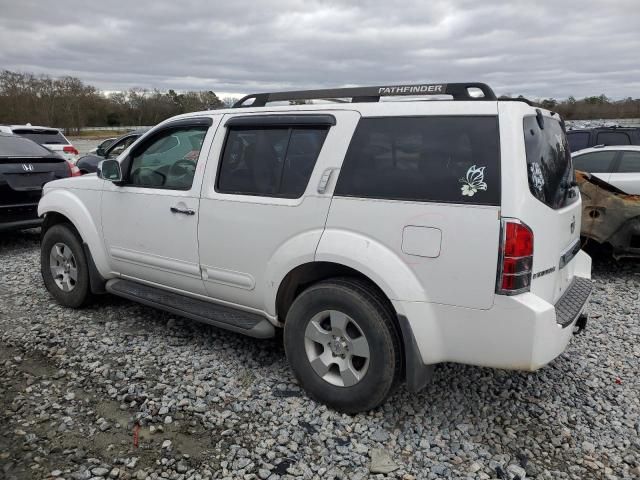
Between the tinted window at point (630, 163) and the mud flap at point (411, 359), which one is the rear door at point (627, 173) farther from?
the mud flap at point (411, 359)

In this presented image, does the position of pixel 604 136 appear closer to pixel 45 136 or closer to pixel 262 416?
pixel 262 416

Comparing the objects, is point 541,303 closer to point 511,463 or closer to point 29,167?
point 511,463

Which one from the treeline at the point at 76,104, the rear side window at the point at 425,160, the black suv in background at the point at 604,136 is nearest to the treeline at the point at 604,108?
the black suv in background at the point at 604,136

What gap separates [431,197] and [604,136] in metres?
9.84

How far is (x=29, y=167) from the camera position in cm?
727

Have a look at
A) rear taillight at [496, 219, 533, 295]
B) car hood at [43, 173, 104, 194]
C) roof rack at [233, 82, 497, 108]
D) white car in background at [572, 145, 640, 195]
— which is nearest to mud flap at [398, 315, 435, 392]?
rear taillight at [496, 219, 533, 295]

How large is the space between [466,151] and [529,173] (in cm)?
34

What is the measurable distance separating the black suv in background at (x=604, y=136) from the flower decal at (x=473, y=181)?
9306 mm

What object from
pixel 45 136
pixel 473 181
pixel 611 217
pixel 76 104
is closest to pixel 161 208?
pixel 473 181

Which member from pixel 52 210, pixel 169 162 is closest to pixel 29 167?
pixel 52 210

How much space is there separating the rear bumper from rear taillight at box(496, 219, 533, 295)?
0.06 meters

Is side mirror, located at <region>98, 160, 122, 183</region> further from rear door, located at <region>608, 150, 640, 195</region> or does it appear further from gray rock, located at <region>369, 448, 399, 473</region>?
rear door, located at <region>608, 150, 640, 195</region>

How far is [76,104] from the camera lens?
2018 inches

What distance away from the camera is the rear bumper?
2594 mm
